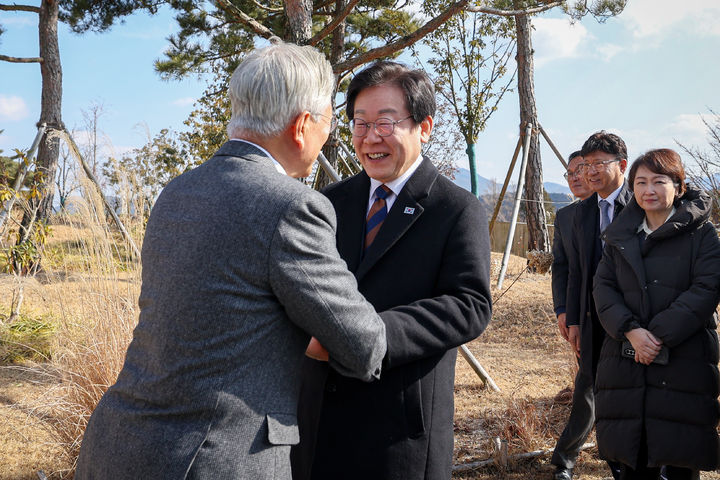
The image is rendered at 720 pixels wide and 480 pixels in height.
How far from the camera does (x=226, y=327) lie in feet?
3.88

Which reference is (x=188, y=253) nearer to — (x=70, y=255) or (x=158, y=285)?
(x=158, y=285)

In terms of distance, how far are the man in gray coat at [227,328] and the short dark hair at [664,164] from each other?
85.8 inches

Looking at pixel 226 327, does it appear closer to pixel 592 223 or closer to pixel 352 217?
pixel 352 217

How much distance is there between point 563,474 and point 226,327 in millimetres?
2885

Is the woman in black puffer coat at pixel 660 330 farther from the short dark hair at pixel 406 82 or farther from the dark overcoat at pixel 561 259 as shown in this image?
the short dark hair at pixel 406 82

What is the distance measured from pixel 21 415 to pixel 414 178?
12.0ft

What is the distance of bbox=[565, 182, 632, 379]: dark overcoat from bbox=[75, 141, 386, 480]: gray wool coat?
99.2 inches

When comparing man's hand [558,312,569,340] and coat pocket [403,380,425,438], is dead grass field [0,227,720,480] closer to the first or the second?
man's hand [558,312,569,340]

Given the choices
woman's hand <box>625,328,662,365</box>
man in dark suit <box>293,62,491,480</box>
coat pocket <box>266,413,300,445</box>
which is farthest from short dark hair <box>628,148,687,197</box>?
coat pocket <box>266,413,300,445</box>

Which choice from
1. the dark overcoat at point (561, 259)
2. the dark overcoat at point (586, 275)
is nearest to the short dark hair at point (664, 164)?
the dark overcoat at point (586, 275)

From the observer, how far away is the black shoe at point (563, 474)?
11.3 ft

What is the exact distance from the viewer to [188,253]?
3.95 feet

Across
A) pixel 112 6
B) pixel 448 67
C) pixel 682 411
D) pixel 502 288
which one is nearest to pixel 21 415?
pixel 682 411

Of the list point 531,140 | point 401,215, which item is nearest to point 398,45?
point 401,215
